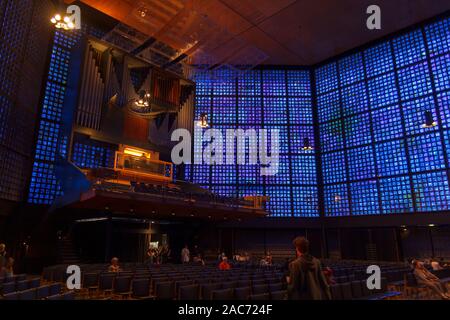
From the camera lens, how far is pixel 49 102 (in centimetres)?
1827

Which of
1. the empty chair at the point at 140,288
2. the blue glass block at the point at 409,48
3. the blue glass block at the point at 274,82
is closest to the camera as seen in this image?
the empty chair at the point at 140,288

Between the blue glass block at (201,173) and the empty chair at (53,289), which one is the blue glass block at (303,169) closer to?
the blue glass block at (201,173)

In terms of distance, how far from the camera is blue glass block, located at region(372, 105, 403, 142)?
19.8 meters

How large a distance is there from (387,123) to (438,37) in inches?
228

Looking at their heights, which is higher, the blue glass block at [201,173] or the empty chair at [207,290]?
the blue glass block at [201,173]

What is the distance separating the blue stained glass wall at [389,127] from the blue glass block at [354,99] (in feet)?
0.22

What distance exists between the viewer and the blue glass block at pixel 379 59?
20984 millimetres

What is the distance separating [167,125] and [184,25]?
6.11 metres

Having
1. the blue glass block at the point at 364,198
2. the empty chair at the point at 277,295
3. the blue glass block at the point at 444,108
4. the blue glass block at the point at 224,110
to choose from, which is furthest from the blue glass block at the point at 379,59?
the empty chair at the point at 277,295

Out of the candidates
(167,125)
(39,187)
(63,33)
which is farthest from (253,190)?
(63,33)

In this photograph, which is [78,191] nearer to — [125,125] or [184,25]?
[125,125]

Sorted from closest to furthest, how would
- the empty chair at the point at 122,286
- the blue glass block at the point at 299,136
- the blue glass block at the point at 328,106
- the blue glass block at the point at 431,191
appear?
the empty chair at the point at 122,286
the blue glass block at the point at 431,191
the blue glass block at the point at 328,106
the blue glass block at the point at 299,136

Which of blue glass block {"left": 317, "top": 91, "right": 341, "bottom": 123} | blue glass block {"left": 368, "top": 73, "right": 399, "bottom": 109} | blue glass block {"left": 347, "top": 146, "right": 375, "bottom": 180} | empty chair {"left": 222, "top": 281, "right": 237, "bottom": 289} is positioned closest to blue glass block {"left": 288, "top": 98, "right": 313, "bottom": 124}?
blue glass block {"left": 317, "top": 91, "right": 341, "bottom": 123}

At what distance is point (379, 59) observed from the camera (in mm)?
21500
